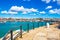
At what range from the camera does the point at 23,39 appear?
975cm

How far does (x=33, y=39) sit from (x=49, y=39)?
43.8 inches

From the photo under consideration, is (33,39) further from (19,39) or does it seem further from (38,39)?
(19,39)

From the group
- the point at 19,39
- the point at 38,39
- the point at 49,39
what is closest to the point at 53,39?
the point at 49,39

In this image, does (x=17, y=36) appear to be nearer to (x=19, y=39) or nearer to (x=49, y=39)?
(x=19, y=39)

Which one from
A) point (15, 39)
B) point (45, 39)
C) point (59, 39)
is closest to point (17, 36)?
point (15, 39)

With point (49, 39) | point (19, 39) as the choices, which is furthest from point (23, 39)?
point (49, 39)

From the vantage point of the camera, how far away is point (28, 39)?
976 centimetres

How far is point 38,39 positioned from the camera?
31.6ft

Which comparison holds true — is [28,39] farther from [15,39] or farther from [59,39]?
[59,39]

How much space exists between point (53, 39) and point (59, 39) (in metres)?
0.43

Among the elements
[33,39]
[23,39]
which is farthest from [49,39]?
[23,39]

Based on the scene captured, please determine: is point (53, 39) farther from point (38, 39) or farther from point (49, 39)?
point (38, 39)

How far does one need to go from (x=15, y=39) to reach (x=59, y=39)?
3.07 metres

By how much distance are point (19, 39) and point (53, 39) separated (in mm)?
2361
